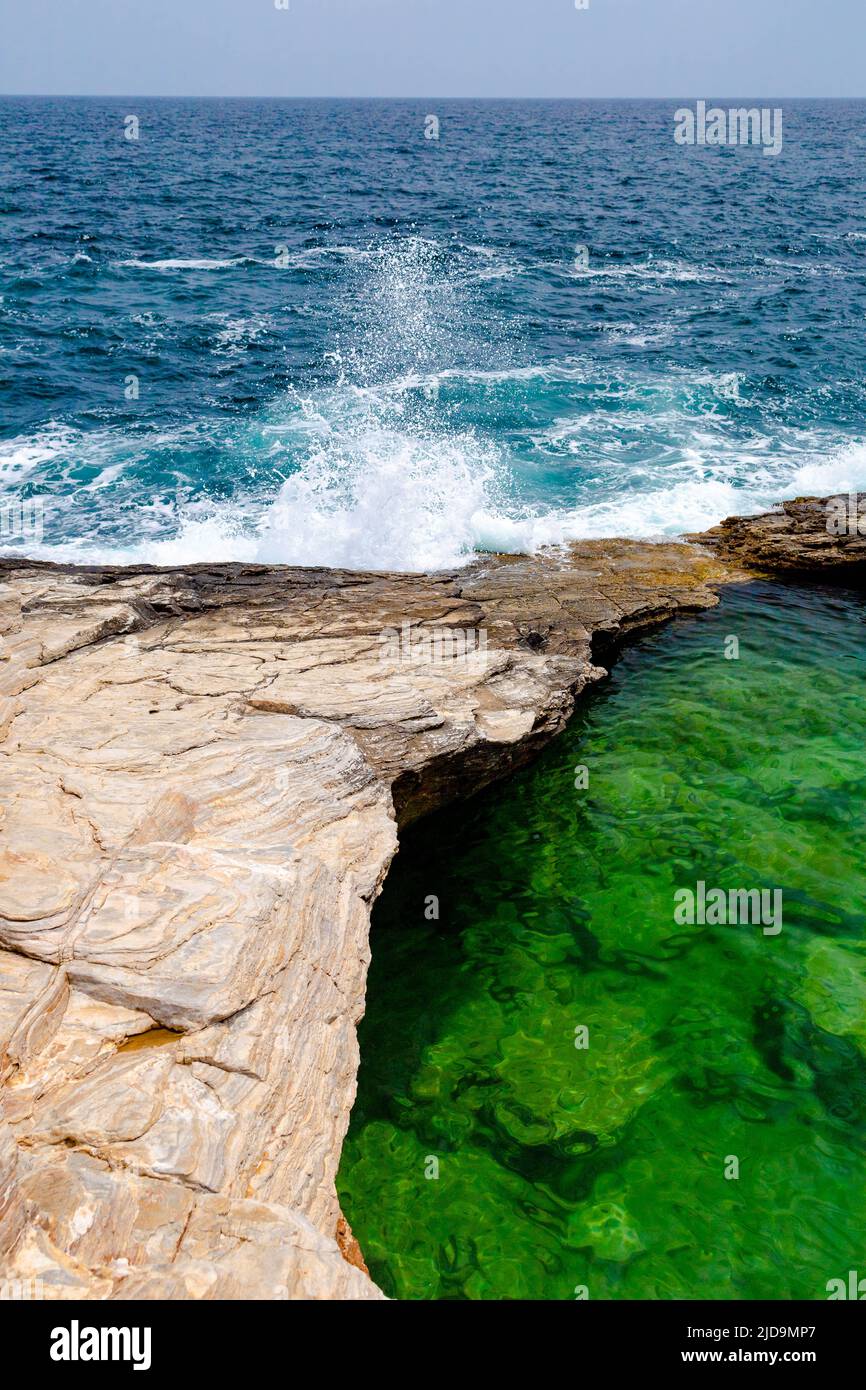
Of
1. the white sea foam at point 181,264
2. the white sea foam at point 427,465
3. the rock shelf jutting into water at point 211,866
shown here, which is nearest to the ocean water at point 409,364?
the white sea foam at point 427,465

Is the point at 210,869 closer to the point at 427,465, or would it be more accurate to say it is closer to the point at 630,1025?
the point at 630,1025

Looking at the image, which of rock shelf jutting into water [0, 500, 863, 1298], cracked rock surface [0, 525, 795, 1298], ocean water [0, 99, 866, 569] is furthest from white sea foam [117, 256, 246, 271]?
cracked rock surface [0, 525, 795, 1298]

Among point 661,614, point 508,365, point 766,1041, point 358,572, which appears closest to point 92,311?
point 508,365

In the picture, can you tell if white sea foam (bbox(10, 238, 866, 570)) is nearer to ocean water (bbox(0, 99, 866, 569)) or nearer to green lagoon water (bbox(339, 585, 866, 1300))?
ocean water (bbox(0, 99, 866, 569))

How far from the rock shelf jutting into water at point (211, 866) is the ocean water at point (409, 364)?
16.6 feet

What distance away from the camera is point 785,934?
10180 millimetres

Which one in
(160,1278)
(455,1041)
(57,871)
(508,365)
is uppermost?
(508,365)

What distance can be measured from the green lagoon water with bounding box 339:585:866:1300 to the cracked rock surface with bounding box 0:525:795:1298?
123 centimetres

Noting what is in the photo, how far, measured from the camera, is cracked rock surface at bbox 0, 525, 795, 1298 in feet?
18.2

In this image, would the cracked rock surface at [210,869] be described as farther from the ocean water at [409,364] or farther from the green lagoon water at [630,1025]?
the ocean water at [409,364]

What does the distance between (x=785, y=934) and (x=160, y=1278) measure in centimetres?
742

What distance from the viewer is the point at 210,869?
313 inches
